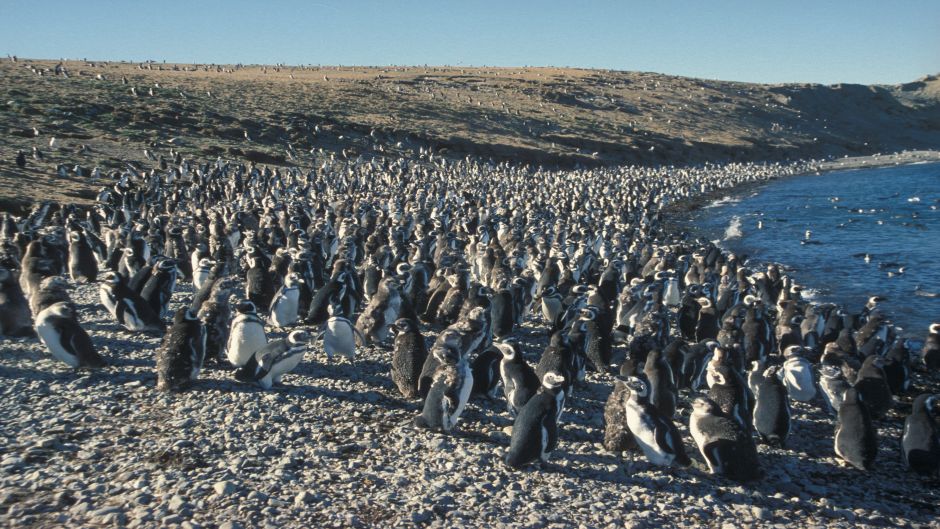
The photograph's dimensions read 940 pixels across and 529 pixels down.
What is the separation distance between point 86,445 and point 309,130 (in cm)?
5974

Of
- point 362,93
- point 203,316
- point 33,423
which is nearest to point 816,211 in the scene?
point 203,316

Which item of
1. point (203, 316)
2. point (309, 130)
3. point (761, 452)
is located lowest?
point (761, 452)

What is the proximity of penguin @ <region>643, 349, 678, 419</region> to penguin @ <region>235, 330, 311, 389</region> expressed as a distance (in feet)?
17.6

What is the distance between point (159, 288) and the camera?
1351 centimetres

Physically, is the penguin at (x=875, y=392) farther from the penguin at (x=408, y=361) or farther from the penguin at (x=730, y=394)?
the penguin at (x=408, y=361)

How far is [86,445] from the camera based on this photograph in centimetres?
793

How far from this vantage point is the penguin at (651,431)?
8133 mm

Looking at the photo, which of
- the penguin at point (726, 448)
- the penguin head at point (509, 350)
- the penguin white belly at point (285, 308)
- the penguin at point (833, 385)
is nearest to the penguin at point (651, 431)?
the penguin at point (726, 448)

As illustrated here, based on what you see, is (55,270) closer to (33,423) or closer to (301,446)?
(33,423)

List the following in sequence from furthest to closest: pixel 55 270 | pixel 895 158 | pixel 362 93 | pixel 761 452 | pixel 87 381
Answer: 1. pixel 895 158
2. pixel 362 93
3. pixel 55 270
4. pixel 87 381
5. pixel 761 452

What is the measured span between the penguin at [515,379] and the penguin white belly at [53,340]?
6657 millimetres

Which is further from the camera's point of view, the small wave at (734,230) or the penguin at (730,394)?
the small wave at (734,230)

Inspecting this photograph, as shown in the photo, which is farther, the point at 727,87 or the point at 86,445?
the point at 727,87

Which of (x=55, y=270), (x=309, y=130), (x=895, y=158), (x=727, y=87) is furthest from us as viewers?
(x=727, y=87)
